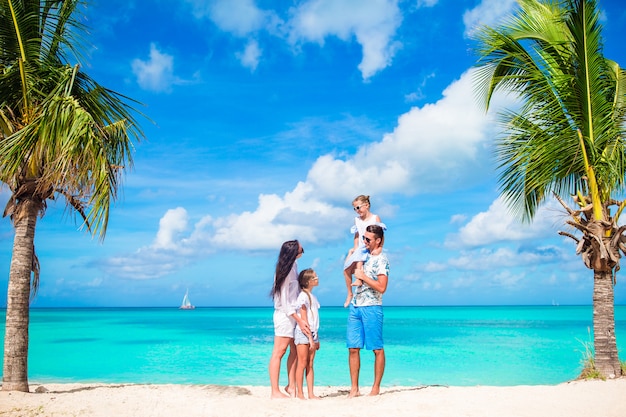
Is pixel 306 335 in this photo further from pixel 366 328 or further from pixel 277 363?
pixel 366 328

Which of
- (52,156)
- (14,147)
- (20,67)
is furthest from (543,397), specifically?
(20,67)

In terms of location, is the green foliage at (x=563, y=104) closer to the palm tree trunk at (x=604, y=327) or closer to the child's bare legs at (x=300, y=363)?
the palm tree trunk at (x=604, y=327)

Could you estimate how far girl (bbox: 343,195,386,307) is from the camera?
6.62 metres

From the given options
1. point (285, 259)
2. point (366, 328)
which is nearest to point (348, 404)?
point (366, 328)

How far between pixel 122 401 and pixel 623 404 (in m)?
6.15

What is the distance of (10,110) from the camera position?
764cm

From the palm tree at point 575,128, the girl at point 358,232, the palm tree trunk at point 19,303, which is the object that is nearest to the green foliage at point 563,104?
the palm tree at point 575,128

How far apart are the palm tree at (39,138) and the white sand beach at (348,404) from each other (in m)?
1.50

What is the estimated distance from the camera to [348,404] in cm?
608

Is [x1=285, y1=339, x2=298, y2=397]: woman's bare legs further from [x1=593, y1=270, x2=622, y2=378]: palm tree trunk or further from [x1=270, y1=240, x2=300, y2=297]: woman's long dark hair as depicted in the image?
[x1=593, y1=270, x2=622, y2=378]: palm tree trunk

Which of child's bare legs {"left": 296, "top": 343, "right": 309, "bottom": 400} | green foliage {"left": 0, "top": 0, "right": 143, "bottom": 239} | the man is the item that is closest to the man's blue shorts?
the man

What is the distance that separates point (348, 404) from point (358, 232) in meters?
2.13

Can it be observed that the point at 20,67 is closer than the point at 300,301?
No

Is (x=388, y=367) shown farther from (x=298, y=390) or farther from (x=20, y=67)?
(x=20, y=67)
